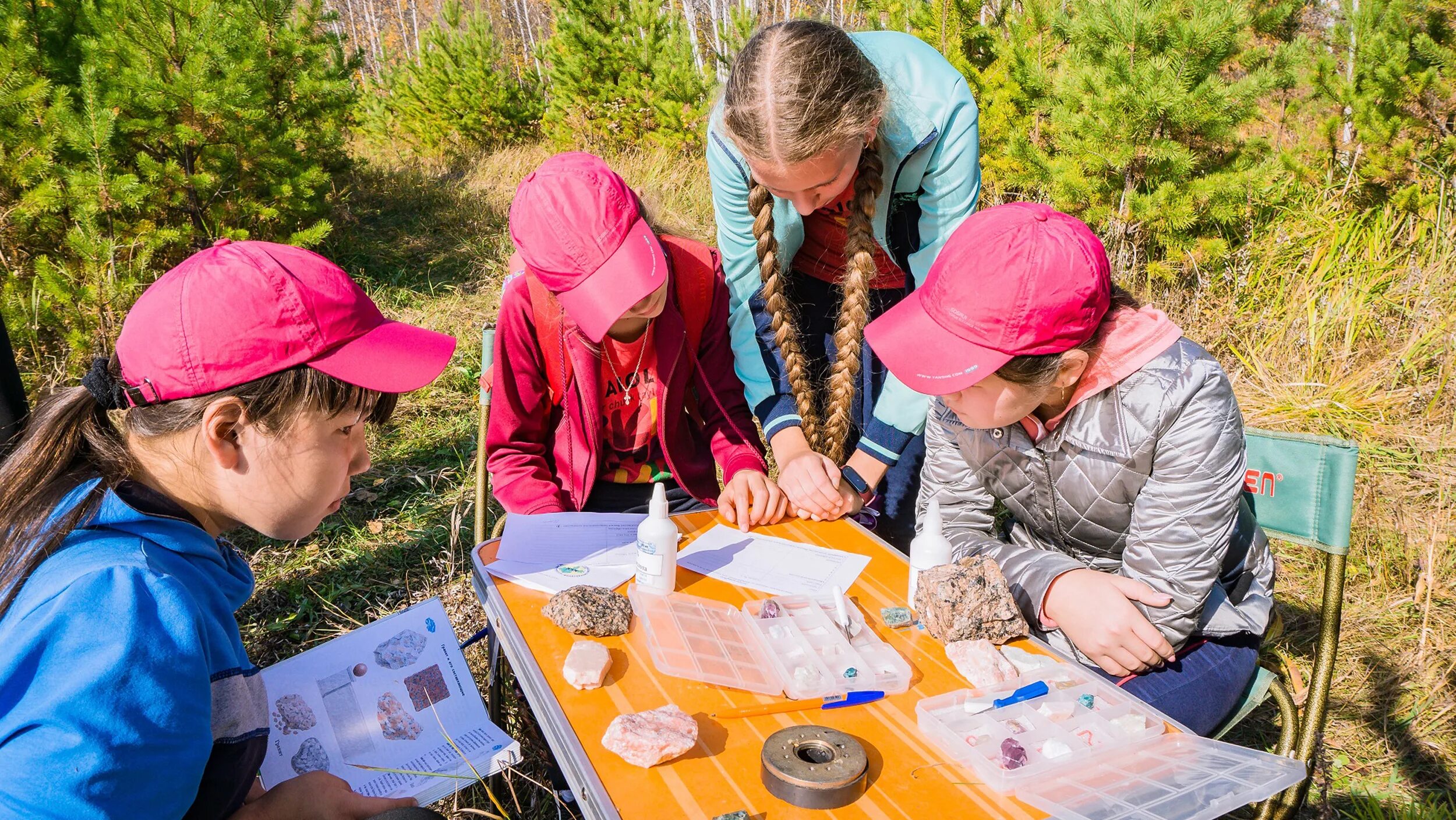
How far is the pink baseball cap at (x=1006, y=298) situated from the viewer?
143 cm

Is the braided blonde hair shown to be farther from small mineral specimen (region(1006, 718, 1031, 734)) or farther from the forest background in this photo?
small mineral specimen (region(1006, 718, 1031, 734))

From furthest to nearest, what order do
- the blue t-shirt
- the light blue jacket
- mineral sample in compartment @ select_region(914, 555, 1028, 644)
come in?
the light blue jacket
mineral sample in compartment @ select_region(914, 555, 1028, 644)
the blue t-shirt

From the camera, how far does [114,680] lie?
108 centimetres

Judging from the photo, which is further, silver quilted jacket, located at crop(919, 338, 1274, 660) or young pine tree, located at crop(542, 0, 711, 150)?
young pine tree, located at crop(542, 0, 711, 150)

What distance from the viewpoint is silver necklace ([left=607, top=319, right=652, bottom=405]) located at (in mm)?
2240

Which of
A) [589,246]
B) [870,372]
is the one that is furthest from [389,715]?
[870,372]

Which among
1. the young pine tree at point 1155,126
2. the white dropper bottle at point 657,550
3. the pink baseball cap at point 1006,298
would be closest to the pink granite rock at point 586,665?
the white dropper bottle at point 657,550

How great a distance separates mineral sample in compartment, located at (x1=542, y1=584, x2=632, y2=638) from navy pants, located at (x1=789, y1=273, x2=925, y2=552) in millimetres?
1216

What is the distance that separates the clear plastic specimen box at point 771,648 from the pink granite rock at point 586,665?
0.27ft

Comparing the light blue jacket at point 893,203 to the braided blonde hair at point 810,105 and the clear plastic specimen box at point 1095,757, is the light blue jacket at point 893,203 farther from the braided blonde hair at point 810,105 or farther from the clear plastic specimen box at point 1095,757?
the clear plastic specimen box at point 1095,757

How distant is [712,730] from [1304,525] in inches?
54.2

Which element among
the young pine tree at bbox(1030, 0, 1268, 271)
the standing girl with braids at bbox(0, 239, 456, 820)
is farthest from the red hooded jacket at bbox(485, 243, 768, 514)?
the young pine tree at bbox(1030, 0, 1268, 271)

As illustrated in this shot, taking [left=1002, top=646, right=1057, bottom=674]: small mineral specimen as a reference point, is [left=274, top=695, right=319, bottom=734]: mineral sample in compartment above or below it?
below

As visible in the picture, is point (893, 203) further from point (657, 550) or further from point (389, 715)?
point (389, 715)
